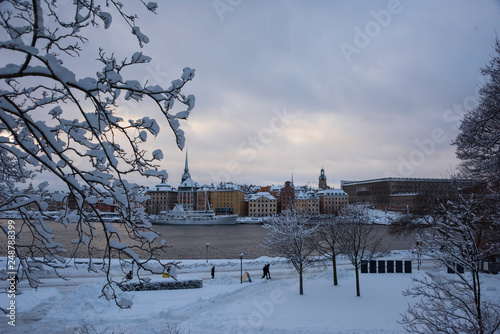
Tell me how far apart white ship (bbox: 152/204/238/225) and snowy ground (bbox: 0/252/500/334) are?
259 ft

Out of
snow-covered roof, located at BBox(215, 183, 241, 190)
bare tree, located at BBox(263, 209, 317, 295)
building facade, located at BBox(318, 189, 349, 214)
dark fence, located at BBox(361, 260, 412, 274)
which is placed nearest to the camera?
bare tree, located at BBox(263, 209, 317, 295)

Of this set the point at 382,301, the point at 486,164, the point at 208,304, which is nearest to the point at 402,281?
the point at 382,301

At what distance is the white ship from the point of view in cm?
9856

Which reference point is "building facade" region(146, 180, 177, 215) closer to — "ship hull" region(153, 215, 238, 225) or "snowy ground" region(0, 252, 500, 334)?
"ship hull" region(153, 215, 238, 225)

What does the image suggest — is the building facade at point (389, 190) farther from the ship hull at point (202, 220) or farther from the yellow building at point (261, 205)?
the ship hull at point (202, 220)

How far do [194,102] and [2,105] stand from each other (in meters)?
1.91

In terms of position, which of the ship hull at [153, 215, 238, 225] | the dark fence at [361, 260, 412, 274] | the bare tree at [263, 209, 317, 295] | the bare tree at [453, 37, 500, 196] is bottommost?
the ship hull at [153, 215, 238, 225]

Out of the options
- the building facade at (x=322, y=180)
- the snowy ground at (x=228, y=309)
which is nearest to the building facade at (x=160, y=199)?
the building facade at (x=322, y=180)

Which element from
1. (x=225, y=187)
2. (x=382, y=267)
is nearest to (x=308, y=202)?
(x=225, y=187)

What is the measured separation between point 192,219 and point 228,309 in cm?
8719

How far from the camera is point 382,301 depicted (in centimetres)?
1555

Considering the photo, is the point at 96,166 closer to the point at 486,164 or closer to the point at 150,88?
the point at 150,88

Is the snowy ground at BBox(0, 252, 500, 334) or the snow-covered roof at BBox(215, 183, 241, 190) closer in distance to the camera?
the snowy ground at BBox(0, 252, 500, 334)

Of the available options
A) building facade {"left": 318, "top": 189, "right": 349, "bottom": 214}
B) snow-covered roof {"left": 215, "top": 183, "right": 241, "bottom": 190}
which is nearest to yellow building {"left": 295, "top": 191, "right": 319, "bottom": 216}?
building facade {"left": 318, "top": 189, "right": 349, "bottom": 214}
